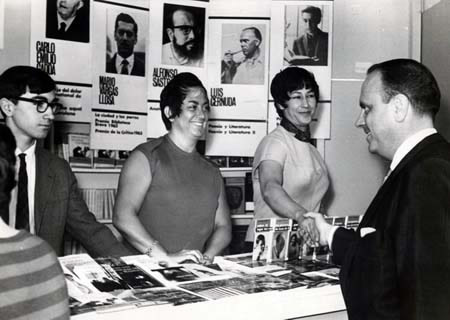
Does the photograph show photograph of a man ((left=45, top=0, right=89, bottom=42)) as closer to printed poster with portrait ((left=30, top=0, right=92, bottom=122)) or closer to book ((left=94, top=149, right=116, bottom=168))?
printed poster with portrait ((left=30, top=0, right=92, bottom=122))

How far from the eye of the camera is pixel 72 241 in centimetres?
354

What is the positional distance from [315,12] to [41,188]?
2427 mm

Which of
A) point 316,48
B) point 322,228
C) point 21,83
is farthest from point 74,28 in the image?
point 322,228

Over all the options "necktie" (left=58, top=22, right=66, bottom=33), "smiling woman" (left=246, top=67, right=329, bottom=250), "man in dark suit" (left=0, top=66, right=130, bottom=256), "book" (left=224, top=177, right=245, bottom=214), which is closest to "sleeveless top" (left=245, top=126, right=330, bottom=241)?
"smiling woman" (left=246, top=67, right=329, bottom=250)

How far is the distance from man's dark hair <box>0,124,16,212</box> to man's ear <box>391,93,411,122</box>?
1.06 metres

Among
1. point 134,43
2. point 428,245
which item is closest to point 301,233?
point 428,245

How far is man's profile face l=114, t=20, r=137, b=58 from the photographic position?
11.8ft

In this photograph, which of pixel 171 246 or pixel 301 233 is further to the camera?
pixel 171 246

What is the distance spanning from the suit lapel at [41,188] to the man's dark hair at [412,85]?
1459mm

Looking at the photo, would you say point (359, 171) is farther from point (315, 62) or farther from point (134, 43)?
point (134, 43)

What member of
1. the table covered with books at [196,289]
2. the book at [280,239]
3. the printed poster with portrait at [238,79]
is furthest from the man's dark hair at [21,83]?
the printed poster with portrait at [238,79]

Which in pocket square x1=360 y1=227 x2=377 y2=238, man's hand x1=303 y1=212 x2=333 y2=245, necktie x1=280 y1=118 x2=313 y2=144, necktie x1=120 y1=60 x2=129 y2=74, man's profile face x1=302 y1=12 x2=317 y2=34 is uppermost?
man's profile face x1=302 y1=12 x2=317 y2=34

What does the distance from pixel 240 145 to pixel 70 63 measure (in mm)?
1295

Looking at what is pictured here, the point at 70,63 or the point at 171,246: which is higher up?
the point at 70,63
